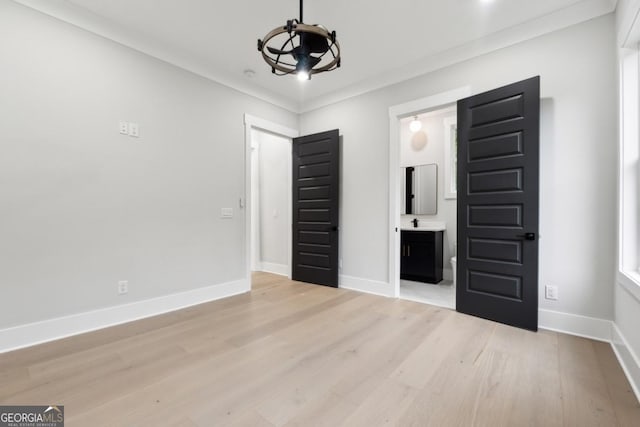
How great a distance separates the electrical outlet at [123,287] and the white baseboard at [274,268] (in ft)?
8.04

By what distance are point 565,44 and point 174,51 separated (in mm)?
3818

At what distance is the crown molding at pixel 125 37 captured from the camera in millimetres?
2344

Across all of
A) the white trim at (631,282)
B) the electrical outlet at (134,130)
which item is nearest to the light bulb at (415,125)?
the white trim at (631,282)

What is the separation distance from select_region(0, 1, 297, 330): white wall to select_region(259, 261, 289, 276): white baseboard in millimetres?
1418

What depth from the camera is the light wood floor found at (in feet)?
4.84

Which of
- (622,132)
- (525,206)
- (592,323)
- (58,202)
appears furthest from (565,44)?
(58,202)

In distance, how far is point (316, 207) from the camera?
423cm

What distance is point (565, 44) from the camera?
2494 millimetres

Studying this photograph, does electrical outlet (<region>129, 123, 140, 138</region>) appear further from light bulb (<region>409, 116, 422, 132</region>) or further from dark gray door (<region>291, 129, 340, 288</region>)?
light bulb (<region>409, 116, 422, 132</region>)

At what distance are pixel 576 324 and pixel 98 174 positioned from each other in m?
4.45

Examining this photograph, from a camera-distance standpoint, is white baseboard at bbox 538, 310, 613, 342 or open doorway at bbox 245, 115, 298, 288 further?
open doorway at bbox 245, 115, 298, 288

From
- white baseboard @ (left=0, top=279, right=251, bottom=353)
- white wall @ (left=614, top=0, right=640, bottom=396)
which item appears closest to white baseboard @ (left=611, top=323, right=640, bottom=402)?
white wall @ (left=614, top=0, right=640, bottom=396)

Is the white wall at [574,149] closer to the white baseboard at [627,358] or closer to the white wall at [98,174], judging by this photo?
the white baseboard at [627,358]

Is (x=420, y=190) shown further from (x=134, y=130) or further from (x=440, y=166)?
(x=134, y=130)
